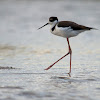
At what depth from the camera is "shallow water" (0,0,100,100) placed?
5824mm

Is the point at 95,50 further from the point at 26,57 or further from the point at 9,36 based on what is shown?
the point at 9,36

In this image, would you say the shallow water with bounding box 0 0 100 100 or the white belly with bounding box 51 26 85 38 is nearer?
the shallow water with bounding box 0 0 100 100

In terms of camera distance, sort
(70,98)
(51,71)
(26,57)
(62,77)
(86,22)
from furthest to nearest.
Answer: (86,22) < (26,57) < (51,71) < (62,77) < (70,98)

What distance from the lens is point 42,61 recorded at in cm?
895

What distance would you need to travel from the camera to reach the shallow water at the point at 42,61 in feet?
19.1

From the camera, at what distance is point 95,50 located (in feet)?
34.0

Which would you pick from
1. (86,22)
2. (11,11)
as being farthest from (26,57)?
(11,11)

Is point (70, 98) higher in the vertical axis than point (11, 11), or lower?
higher

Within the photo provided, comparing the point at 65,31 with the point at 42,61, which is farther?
the point at 42,61

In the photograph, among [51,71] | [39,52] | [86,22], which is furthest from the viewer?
[86,22]

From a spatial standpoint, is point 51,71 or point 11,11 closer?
point 51,71

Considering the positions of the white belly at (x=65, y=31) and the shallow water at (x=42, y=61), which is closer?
the shallow water at (x=42, y=61)

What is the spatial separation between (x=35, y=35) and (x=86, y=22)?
3569mm

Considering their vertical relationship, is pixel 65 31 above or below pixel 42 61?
above
